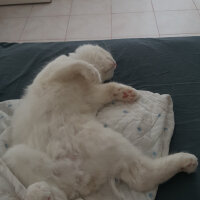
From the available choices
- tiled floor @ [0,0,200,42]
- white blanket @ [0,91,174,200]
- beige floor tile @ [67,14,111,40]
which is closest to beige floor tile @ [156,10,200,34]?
tiled floor @ [0,0,200,42]

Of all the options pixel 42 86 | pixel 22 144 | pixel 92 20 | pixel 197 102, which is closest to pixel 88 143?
pixel 22 144

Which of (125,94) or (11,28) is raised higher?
(125,94)

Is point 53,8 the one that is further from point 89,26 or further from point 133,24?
point 133,24

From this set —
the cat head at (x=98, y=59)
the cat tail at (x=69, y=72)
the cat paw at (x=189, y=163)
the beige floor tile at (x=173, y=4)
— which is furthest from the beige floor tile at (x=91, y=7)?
the cat paw at (x=189, y=163)

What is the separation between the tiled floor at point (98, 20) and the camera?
9.62 feet

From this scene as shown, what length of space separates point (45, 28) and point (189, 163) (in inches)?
104

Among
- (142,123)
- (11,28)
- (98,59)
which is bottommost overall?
(11,28)

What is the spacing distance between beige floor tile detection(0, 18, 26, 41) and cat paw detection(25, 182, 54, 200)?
251 centimetres

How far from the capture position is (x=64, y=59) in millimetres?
1484

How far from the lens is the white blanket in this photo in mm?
1216

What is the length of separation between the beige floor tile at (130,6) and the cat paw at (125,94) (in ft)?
7.21

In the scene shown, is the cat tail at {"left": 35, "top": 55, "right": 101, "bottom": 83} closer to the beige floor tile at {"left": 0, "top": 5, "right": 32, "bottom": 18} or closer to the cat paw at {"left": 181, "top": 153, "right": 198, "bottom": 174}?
the cat paw at {"left": 181, "top": 153, "right": 198, "bottom": 174}

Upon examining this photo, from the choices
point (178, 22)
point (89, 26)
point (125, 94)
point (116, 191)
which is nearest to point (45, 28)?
point (89, 26)

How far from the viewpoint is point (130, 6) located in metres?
3.33
